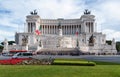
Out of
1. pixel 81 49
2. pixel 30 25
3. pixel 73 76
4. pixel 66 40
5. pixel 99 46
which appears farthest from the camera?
pixel 30 25

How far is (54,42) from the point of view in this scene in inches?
5340

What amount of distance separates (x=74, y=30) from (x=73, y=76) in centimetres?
15694

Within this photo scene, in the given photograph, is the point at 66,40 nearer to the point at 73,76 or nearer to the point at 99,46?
the point at 99,46

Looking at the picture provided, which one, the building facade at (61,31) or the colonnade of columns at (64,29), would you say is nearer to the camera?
the building facade at (61,31)

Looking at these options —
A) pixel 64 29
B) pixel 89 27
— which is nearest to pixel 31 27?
pixel 64 29

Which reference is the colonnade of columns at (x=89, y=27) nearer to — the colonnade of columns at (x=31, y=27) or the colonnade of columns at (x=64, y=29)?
the colonnade of columns at (x=64, y=29)

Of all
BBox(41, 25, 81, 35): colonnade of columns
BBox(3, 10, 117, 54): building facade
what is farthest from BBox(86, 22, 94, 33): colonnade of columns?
BBox(41, 25, 81, 35): colonnade of columns

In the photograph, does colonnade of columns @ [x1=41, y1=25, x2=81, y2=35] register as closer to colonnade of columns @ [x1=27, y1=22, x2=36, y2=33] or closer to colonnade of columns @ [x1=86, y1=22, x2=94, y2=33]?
colonnade of columns @ [x1=86, y1=22, x2=94, y2=33]

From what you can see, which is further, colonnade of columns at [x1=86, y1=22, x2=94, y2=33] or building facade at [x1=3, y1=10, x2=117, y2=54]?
colonnade of columns at [x1=86, y1=22, x2=94, y2=33]

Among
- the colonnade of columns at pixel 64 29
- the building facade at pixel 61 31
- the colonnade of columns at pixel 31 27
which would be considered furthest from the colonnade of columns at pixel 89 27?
the colonnade of columns at pixel 31 27

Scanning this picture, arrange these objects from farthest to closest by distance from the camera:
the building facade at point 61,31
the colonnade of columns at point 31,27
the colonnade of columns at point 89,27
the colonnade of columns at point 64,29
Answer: the colonnade of columns at point 64,29
the colonnade of columns at point 31,27
the colonnade of columns at point 89,27
the building facade at point 61,31

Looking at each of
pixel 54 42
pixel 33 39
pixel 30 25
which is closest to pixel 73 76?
pixel 54 42

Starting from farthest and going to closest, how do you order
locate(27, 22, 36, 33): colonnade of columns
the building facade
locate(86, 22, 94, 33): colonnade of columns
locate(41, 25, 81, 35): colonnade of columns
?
locate(41, 25, 81, 35): colonnade of columns → locate(27, 22, 36, 33): colonnade of columns → locate(86, 22, 94, 33): colonnade of columns → the building facade

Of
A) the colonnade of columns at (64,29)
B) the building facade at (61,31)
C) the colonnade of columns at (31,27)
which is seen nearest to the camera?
the building facade at (61,31)
